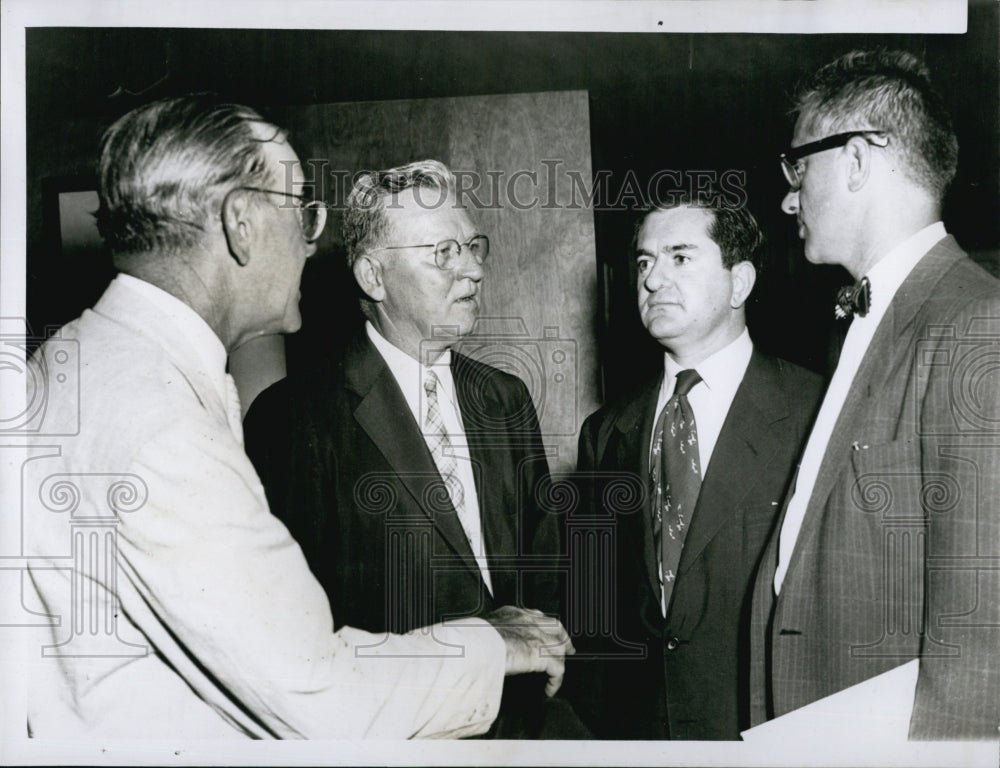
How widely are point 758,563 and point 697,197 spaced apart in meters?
0.82

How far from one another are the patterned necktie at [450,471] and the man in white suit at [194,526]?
0.55ft

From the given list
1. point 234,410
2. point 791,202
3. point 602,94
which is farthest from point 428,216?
point 791,202

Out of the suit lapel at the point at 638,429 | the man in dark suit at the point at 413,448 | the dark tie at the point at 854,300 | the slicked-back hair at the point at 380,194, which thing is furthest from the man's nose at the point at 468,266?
the dark tie at the point at 854,300

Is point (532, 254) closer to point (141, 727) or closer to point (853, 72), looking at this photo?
point (853, 72)

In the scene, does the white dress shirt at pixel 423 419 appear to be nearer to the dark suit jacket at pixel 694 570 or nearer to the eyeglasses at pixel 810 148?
the dark suit jacket at pixel 694 570

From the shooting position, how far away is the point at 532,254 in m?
2.23

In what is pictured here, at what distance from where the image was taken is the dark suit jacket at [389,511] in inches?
85.3

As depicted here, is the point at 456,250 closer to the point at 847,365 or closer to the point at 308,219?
the point at 308,219

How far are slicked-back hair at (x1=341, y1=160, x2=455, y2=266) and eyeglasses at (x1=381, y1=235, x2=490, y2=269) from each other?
0.19 ft

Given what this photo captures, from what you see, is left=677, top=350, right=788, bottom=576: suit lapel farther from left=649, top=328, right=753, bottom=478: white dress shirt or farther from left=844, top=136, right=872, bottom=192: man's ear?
left=844, top=136, right=872, bottom=192: man's ear

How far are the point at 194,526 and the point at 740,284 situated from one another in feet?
4.23

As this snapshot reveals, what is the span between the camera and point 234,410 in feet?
7.12

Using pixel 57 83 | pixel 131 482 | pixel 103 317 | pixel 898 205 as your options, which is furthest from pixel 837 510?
pixel 57 83

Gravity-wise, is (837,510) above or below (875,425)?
below
